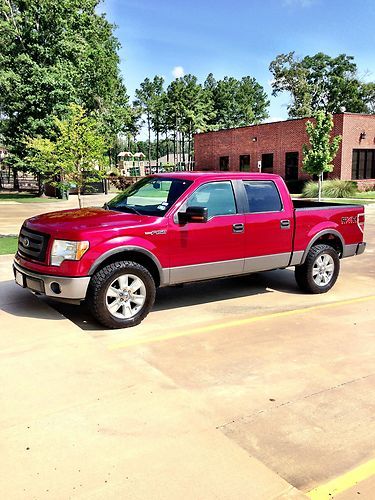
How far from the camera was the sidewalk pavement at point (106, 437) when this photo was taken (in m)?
2.69

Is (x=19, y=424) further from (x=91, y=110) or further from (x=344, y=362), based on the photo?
(x=91, y=110)

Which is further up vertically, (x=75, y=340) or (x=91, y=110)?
(x=91, y=110)

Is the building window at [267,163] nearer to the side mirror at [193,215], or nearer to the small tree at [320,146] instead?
the small tree at [320,146]

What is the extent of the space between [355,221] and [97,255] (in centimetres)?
441

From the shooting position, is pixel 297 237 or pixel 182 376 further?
pixel 297 237

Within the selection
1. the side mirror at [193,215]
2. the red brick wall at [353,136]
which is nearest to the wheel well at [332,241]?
the side mirror at [193,215]

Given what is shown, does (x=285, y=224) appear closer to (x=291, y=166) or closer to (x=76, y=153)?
(x=76, y=153)

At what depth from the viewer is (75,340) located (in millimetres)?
4910

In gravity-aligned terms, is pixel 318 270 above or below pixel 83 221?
below

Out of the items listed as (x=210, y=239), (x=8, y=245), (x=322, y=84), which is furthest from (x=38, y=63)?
(x=322, y=84)

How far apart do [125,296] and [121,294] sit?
55 millimetres

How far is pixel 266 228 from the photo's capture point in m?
6.55

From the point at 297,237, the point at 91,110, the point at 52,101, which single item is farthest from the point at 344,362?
the point at 91,110

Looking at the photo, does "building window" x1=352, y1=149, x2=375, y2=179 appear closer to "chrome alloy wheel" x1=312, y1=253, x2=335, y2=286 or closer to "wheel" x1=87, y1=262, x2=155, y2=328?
"chrome alloy wheel" x1=312, y1=253, x2=335, y2=286
